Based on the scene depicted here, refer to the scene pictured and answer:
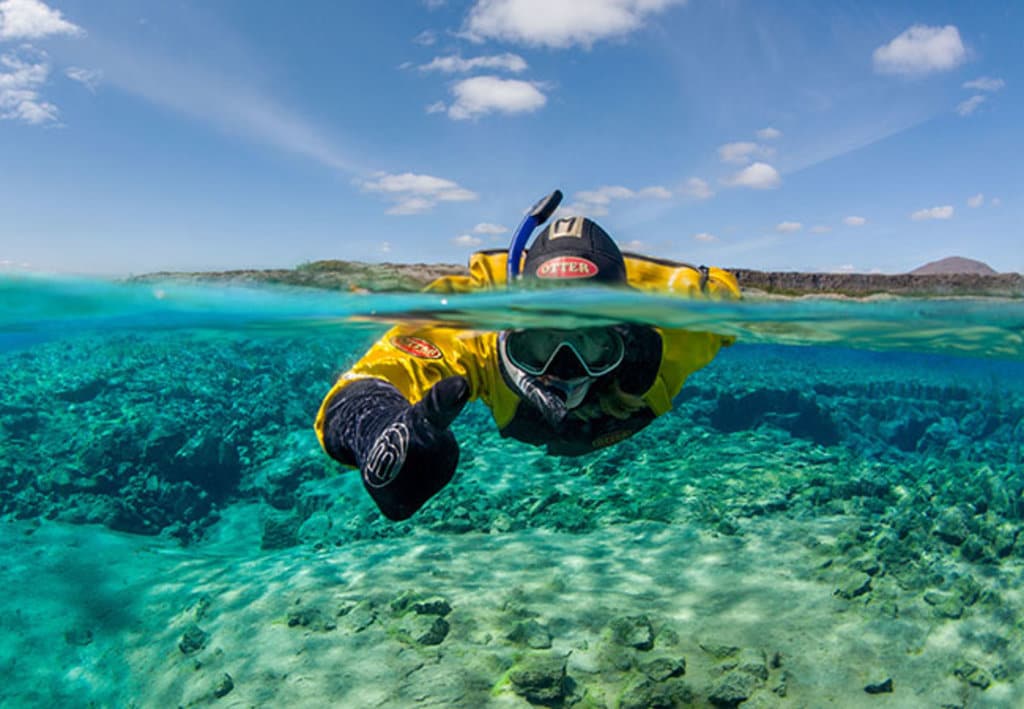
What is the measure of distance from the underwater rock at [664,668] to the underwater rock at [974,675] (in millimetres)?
2731

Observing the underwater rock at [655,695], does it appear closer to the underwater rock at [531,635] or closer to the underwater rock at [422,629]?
the underwater rock at [531,635]

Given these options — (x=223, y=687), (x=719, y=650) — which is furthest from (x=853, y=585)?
(x=223, y=687)

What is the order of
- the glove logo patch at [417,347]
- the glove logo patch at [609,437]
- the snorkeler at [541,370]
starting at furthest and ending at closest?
the glove logo patch at [609,437], the glove logo patch at [417,347], the snorkeler at [541,370]

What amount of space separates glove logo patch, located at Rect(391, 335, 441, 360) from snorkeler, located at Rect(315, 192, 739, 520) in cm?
1

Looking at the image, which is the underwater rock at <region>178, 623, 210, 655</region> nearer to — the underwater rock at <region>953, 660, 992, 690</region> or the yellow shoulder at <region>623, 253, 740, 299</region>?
the yellow shoulder at <region>623, 253, 740, 299</region>

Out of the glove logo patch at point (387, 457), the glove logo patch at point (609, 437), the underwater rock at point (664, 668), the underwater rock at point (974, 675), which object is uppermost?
the glove logo patch at point (387, 457)

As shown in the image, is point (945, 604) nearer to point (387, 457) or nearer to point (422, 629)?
point (422, 629)

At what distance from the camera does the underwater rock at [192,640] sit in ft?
19.6

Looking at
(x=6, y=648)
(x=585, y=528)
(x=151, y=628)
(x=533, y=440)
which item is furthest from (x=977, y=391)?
(x=6, y=648)

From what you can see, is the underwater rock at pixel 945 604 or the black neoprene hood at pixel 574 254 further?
the underwater rock at pixel 945 604

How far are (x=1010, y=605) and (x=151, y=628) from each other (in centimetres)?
929

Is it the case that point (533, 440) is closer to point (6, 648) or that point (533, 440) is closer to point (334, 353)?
point (6, 648)

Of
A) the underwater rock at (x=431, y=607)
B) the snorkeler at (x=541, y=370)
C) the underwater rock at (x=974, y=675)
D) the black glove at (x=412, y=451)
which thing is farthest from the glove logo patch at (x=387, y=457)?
the underwater rock at (x=974, y=675)

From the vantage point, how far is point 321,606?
6.38m
